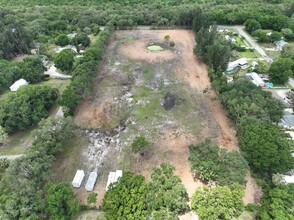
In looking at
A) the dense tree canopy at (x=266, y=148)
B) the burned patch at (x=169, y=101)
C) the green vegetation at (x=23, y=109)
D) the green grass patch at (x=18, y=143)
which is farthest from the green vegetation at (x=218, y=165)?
the green vegetation at (x=23, y=109)

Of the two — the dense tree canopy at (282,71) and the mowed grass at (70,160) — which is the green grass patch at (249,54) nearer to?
the dense tree canopy at (282,71)

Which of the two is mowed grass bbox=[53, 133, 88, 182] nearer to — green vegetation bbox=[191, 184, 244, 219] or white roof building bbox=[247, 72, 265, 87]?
green vegetation bbox=[191, 184, 244, 219]

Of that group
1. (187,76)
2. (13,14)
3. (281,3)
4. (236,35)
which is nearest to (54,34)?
(13,14)

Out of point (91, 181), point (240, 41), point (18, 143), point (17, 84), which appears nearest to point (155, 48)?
point (240, 41)

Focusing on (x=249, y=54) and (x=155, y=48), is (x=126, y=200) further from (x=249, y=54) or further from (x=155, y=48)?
(x=249, y=54)

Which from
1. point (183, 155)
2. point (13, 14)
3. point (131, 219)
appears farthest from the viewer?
point (13, 14)

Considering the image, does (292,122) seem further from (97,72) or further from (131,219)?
(97,72)
